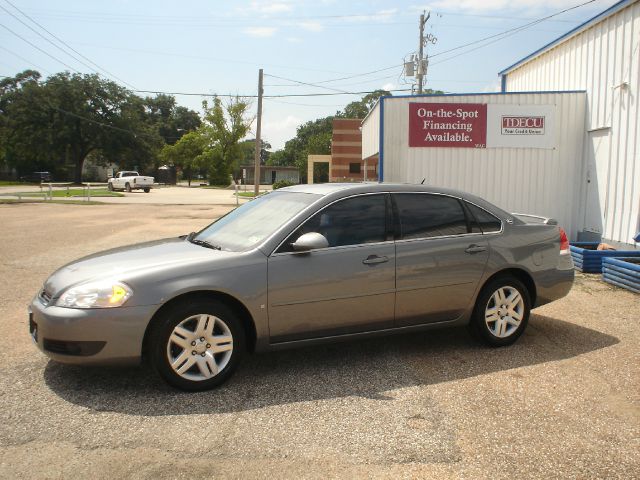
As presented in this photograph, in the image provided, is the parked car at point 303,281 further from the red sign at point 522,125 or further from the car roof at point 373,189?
the red sign at point 522,125

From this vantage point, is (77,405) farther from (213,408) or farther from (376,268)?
(376,268)

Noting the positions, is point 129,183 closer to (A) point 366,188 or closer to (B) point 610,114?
(B) point 610,114

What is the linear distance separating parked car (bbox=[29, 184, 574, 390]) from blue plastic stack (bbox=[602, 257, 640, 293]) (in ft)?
9.51

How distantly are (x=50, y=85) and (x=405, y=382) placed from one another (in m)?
66.7

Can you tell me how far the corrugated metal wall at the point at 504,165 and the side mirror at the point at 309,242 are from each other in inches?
333

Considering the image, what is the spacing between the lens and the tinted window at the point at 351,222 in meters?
4.50

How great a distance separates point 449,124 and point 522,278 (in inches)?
298

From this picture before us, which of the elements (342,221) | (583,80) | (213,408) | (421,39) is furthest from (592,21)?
(421,39)

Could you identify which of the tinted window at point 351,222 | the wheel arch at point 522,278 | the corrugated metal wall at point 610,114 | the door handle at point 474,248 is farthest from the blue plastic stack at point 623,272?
the tinted window at point 351,222

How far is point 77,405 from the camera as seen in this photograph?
382cm

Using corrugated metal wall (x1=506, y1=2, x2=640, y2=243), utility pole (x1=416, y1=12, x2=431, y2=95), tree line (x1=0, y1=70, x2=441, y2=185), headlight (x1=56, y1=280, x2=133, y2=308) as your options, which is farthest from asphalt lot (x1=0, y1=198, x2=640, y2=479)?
tree line (x1=0, y1=70, x2=441, y2=185)

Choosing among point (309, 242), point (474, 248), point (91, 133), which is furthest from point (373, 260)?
point (91, 133)

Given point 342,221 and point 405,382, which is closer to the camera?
point 405,382

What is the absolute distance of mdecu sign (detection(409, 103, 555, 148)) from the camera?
12195 mm
